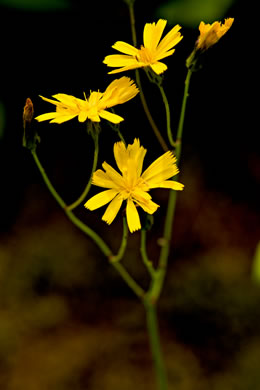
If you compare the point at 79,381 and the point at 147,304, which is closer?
the point at 147,304

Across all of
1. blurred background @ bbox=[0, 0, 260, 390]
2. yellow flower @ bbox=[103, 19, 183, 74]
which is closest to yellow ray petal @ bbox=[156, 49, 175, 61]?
yellow flower @ bbox=[103, 19, 183, 74]

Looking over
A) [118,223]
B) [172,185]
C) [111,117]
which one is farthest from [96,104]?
[118,223]

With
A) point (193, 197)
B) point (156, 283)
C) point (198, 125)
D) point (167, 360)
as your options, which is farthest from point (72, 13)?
point (167, 360)

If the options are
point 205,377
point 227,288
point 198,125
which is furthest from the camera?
point 198,125

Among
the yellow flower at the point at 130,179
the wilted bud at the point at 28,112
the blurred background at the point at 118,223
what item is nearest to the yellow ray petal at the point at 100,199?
the yellow flower at the point at 130,179

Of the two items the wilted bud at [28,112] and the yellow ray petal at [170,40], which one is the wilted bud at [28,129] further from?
the yellow ray petal at [170,40]

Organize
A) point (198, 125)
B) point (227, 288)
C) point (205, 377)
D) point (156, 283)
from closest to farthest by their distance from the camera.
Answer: point (156, 283), point (205, 377), point (227, 288), point (198, 125)

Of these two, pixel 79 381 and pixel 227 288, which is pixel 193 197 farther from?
pixel 79 381


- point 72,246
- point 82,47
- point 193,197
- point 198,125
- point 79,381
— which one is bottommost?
point 79,381
